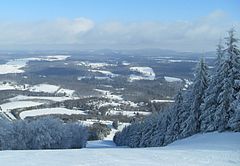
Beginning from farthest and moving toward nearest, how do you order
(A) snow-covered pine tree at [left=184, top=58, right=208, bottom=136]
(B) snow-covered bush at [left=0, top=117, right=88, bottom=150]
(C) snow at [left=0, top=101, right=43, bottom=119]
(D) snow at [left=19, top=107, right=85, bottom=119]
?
(C) snow at [left=0, top=101, right=43, bottom=119], (D) snow at [left=19, top=107, right=85, bottom=119], (B) snow-covered bush at [left=0, top=117, right=88, bottom=150], (A) snow-covered pine tree at [left=184, top=58, right=208, bottom=136]

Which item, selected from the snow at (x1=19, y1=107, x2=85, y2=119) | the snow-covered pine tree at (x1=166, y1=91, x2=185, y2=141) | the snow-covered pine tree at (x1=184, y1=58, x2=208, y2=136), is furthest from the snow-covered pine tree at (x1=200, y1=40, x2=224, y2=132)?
the snow at (x1=19, y1=107, x2=85, y2=119)

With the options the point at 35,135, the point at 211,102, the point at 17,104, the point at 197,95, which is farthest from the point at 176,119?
the point at 17,104

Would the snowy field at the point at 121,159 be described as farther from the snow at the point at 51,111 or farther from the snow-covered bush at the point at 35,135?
the snow at the point at 51,111

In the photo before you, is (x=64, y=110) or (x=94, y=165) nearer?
(x=94, y=165)

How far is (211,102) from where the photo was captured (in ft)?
119

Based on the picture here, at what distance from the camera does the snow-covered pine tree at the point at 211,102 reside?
35.5 m

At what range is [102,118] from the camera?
5531 inches

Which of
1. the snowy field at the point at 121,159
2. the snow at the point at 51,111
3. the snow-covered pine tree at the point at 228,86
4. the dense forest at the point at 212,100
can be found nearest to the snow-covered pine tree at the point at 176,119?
the dense forest at the point at 212,100

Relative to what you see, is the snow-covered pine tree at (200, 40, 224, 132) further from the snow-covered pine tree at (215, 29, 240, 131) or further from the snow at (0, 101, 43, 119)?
the snow at (0, 101, 43, 119)

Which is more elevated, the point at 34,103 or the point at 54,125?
the point at 54,125

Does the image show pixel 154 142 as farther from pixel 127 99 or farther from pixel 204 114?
pixel 127 99

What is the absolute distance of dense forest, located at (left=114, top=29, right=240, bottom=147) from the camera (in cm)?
3453

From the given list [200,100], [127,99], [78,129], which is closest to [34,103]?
[127,99]

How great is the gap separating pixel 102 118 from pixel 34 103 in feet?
139
